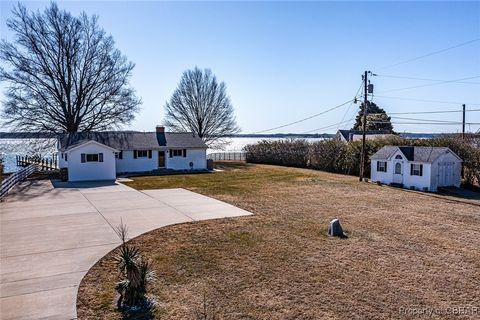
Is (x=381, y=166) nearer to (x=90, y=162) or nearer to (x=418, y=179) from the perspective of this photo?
(x=418, y=179)

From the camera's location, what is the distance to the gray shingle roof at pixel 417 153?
21.2m

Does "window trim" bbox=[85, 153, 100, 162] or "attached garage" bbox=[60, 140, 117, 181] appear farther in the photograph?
"window trim" bbox=[85, 153, 100, 162]

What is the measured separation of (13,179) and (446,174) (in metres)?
26.9

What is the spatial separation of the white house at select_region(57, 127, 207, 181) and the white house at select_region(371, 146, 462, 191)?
16.6 metres

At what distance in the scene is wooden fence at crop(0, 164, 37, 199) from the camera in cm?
1848

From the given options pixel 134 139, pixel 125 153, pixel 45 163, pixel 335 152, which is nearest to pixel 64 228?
pixel 125 153

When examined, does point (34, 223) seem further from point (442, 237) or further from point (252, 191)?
point (442, 237)

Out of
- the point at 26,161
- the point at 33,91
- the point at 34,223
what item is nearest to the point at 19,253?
the point at 34,223

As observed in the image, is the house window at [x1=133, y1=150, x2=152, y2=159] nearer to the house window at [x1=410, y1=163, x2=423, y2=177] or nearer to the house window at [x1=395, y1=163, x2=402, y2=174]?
the house window at [x1=395, y1=163, x2=402, y2=174]

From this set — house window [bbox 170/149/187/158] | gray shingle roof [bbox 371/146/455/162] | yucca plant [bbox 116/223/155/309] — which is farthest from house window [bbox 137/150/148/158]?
yucca plant [bbox 116/223/155/309]

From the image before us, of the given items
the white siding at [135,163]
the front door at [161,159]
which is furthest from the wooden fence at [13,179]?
the front door at [161,159]

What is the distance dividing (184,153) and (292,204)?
18.3 m

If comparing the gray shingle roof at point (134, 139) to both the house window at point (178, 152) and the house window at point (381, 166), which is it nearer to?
the house window at point (178, 152)

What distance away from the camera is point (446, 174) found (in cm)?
2208
